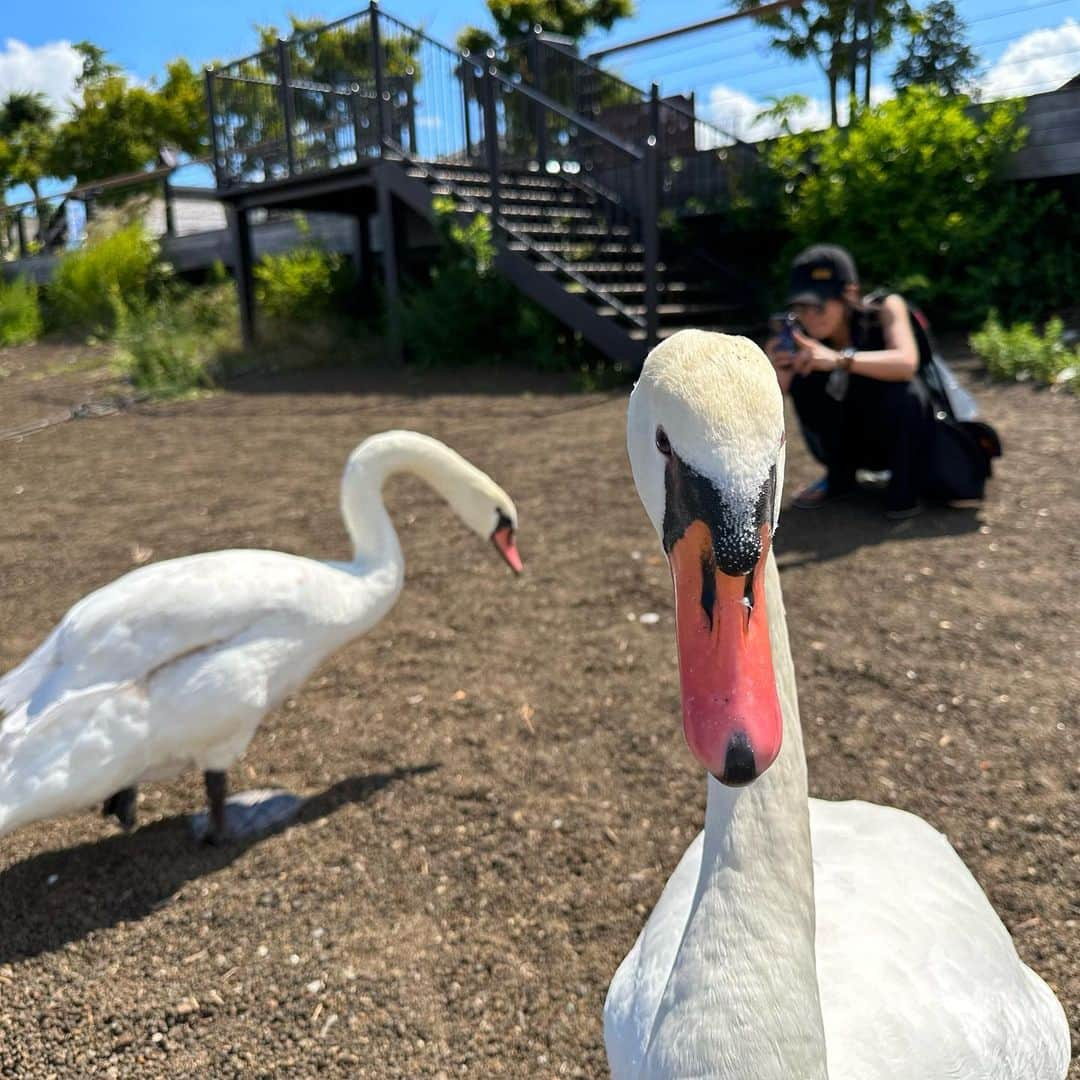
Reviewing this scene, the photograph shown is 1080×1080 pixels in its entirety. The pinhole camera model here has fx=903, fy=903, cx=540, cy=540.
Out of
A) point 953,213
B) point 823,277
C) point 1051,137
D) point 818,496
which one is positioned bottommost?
point 818,496

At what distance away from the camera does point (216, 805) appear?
2.66 metres

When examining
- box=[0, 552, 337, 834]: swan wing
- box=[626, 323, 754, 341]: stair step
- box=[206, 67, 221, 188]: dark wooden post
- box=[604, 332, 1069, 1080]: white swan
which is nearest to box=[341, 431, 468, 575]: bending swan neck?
box=[0, 552, 337, 834]: swan wing

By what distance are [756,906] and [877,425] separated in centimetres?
377

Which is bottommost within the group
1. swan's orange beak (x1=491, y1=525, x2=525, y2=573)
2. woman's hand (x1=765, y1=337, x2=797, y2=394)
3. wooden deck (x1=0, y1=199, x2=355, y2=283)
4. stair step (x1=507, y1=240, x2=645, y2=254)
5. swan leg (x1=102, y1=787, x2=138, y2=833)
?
swan leg (x1=102, y1=787, x2=138, y2=833)

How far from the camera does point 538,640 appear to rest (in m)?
3.89

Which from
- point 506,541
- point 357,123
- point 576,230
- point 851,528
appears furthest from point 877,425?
point 357,123

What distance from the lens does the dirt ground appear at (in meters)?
2.08

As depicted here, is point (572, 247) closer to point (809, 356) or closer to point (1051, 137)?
point (1051, 137)

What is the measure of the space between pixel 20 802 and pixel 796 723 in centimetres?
189

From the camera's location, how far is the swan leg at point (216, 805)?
2631mm

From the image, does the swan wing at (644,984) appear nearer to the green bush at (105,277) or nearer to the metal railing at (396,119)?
the metal railing at (396,119)

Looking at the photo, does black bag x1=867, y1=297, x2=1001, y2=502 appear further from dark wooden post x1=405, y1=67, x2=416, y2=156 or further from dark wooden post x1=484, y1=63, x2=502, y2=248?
dark wooden post x1=405, y1=67, x2=416, y2=156

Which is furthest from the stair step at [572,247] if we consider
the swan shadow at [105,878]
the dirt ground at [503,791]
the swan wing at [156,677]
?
the swan shadow at [105,878]

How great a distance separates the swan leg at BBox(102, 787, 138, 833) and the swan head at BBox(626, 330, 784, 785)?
223 cm
